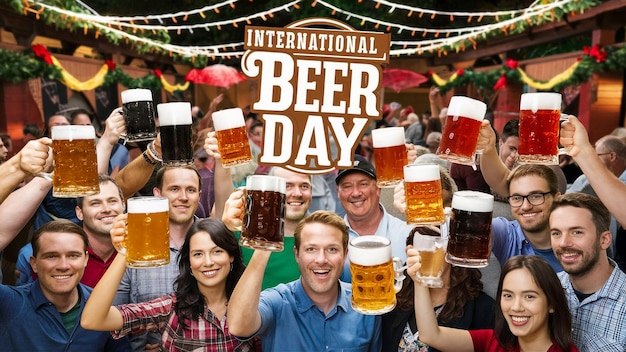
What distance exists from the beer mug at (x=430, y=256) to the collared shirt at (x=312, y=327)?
398 mm

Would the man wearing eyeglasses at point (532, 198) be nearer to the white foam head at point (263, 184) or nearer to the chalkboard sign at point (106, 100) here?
the white foam head at point (263, 184)

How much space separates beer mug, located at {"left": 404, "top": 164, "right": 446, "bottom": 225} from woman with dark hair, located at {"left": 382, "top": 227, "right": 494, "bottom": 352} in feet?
1.16

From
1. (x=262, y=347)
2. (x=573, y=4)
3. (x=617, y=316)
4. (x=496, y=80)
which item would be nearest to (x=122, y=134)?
(x=262, y=347)

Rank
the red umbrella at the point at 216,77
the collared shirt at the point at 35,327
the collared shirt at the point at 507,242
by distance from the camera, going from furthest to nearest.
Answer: the red umbrella at the point at 216,77
the collared shirt at the point at 507,242
the collared shirt at the point at 35,327

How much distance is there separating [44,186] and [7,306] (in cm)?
41

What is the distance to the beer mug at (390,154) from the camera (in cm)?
175

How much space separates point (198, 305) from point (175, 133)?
0.69 metres

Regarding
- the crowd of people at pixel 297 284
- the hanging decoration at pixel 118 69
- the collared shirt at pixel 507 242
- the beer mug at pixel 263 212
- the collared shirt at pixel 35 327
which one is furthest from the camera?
the hanging decoration at pixel 118 69

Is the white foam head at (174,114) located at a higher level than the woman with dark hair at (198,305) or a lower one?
higher

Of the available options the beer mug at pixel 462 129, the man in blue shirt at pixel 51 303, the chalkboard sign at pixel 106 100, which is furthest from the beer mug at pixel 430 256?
the chalkboard sign at pixel 106 100

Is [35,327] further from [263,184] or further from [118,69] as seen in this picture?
[118,69]

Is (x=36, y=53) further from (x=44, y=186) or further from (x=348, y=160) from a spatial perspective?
(x=348, y=160)

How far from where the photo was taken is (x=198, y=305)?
2037 millimetres

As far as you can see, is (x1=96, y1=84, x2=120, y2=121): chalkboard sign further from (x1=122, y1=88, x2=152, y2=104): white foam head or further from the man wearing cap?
(x1=122, y1=88, x2=152, y2=104): white foam head
